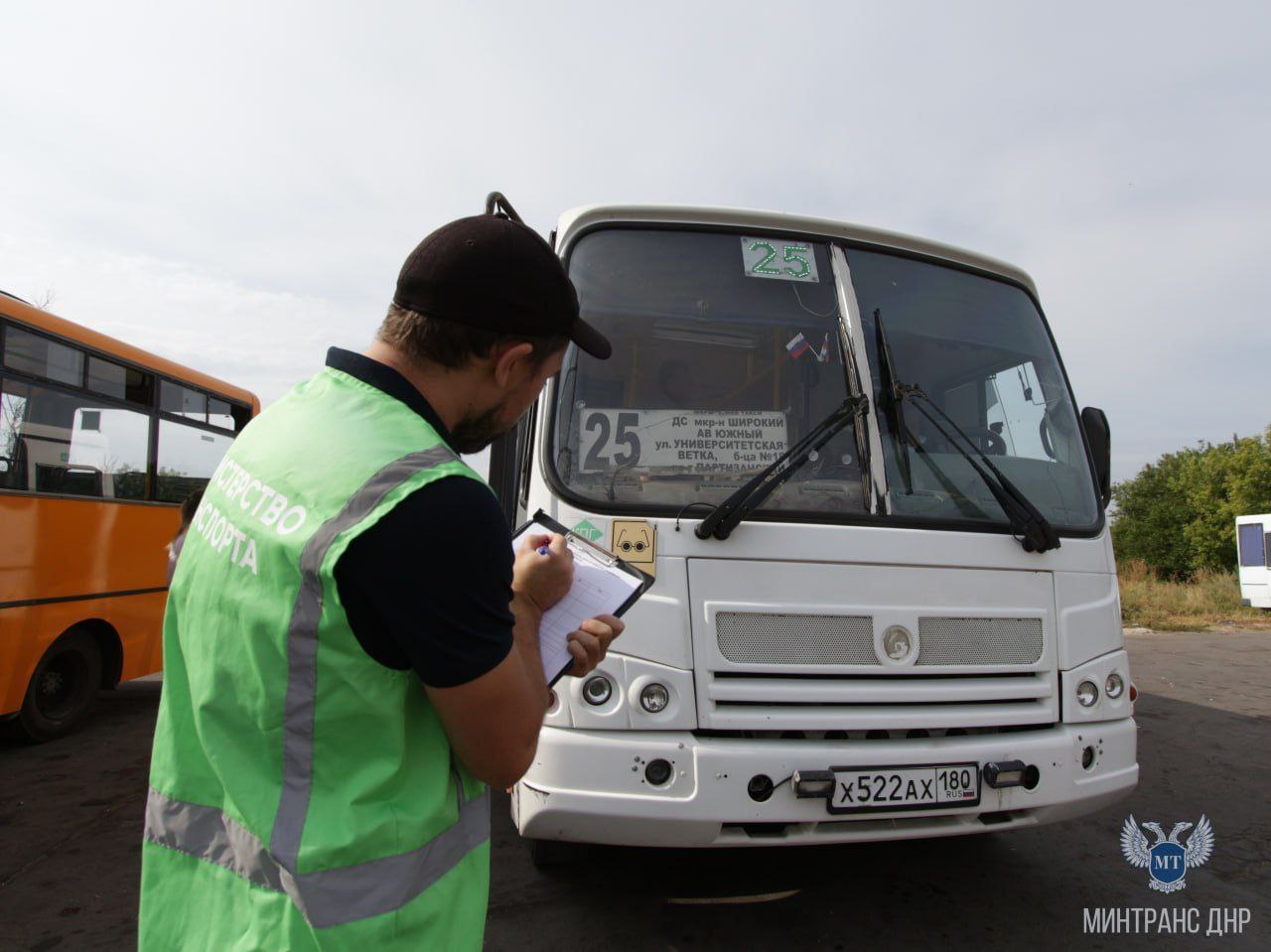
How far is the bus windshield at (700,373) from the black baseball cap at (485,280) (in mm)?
1876

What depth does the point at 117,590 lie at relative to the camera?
662cm

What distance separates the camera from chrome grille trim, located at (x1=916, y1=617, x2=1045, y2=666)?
3.04 meters

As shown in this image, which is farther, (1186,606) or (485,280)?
(1186,606)

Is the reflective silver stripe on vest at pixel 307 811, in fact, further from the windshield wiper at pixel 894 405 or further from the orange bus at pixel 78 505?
the orange bus at pixel 78 505

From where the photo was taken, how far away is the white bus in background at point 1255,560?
2112cm

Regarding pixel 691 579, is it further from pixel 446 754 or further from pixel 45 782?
pixel 45 782

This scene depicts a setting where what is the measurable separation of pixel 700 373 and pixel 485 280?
226 centimetres

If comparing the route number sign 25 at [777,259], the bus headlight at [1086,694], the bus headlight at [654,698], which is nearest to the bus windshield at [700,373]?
the route number sign 25 at [777,259]

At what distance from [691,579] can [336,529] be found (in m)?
2.04

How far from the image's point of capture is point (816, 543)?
3.04 metres

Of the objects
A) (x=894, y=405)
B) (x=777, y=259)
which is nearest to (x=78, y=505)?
(x=777, y=259)

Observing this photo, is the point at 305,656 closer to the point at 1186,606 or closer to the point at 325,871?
the point at 325,871

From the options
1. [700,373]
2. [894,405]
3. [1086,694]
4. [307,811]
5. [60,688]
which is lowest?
[60,688]

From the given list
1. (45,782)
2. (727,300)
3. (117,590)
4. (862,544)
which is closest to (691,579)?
(862,544)
